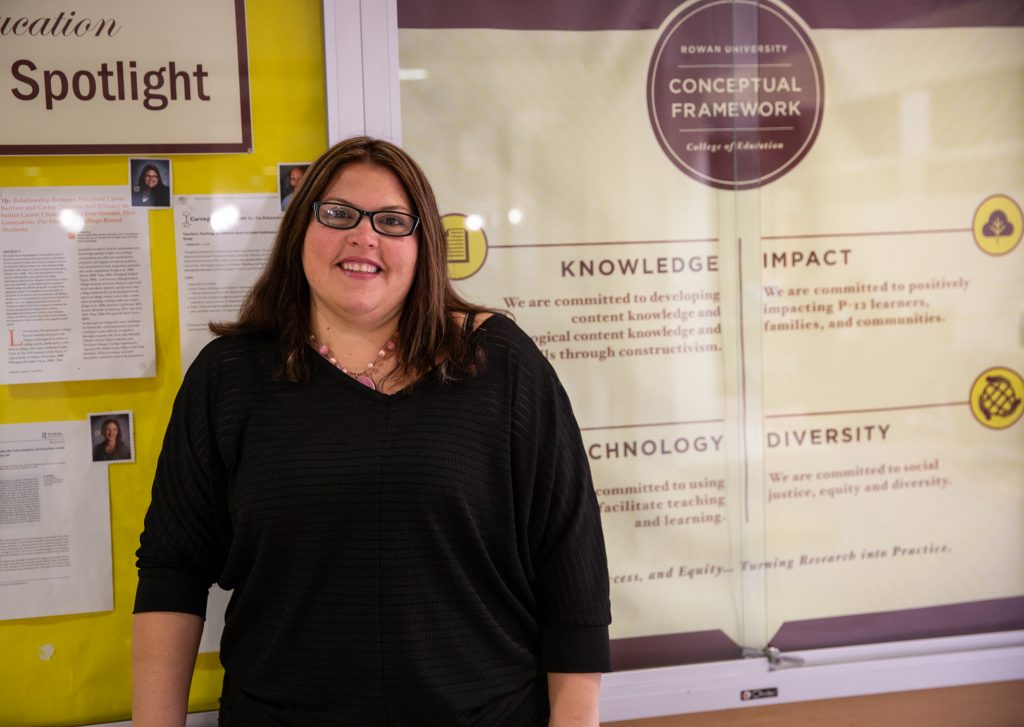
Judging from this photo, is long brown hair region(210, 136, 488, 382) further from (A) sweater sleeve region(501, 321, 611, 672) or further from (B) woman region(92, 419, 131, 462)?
(B) woman region(92, 419, 131, 462)

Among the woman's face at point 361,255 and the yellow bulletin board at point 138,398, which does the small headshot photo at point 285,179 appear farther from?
the woman's face at point 361,255

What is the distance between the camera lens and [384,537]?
1.40 m

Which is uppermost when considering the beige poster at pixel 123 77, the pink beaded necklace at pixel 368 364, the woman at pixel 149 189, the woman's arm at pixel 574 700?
the beige poster at pixel 123 77

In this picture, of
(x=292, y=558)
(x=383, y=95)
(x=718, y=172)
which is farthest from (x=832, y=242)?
(x=292, y=558)

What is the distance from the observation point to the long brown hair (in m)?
1.48

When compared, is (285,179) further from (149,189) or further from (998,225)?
(998,225)

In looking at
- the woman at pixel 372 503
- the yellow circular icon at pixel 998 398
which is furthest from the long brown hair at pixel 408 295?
the yellow circular icon at pixel 998 398

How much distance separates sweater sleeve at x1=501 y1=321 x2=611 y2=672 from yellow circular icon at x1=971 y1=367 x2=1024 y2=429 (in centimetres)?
123

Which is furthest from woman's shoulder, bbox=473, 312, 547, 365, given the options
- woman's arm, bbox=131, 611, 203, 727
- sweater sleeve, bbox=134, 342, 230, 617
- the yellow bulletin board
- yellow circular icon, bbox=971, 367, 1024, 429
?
yellow circular icon, bbox=971, 367, 1024, 429

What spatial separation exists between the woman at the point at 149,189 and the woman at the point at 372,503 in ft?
1.33

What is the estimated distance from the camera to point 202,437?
4.87ft

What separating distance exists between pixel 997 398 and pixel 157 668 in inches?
80.7

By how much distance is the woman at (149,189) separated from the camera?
69.8 inches

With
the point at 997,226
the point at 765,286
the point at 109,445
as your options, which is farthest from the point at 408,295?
the point at 997,226
